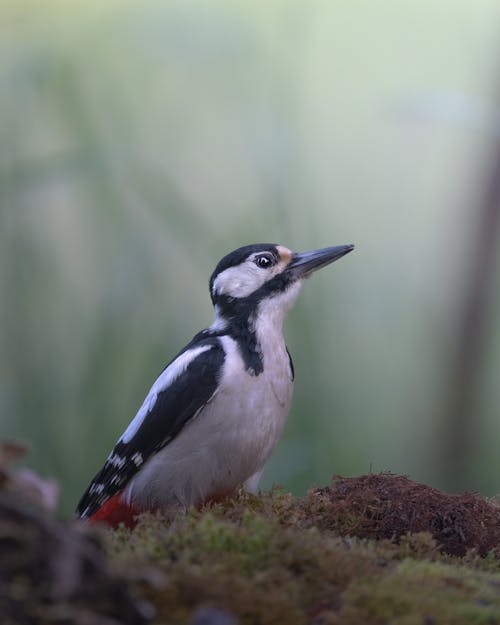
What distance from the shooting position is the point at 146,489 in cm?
259

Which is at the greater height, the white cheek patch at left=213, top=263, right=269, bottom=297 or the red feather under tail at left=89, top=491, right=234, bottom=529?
the white cheek patch at left=213, top=263, right=269, bottom=297

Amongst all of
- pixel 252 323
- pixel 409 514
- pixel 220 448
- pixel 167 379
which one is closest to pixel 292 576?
pixel 409 514

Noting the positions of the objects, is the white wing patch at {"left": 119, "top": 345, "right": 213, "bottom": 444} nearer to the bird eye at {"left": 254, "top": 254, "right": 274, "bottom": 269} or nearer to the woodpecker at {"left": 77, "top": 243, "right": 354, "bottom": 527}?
the woodpecker at {"left": 77, "top": 243, "right": 354, "bottom": 527}

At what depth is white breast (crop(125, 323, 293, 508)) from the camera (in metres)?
2.54

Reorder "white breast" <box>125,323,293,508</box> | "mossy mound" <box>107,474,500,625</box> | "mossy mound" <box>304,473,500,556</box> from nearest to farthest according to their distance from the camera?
1. "mossy mound" <box>107,474,500,625</box>
2. "mossy mound" <box>304,473,500,556</box>
3. "white breast" <box>125,323,293,508</box>

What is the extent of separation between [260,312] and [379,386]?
2.20 meters

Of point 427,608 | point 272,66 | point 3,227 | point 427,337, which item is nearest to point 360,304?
point 427,337

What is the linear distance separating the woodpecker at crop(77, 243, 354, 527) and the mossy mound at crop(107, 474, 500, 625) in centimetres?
79

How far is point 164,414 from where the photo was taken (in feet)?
8.51

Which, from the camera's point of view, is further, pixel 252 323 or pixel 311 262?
pixel 311 262

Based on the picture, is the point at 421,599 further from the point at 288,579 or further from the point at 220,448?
the point at 220,448

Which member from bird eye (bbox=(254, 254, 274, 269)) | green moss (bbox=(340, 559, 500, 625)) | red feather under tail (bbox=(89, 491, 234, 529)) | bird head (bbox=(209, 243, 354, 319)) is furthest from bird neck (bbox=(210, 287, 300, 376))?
green moss (bbox=(340, 559, 500, 625))

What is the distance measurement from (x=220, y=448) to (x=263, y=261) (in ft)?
2.35

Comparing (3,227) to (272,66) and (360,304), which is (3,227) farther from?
(360,304)
